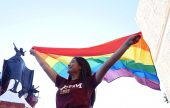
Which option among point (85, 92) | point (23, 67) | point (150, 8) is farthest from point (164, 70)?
point (23, 67)

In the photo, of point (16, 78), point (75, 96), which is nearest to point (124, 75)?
point (75, 96)

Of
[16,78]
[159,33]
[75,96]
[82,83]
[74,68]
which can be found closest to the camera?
[75,96]

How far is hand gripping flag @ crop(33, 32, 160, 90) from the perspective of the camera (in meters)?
3.07

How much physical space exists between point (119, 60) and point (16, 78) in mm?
10477

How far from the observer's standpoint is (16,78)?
1214 cm

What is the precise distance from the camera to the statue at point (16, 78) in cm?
1105

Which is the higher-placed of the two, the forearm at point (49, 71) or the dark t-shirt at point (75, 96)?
the forearm at point (49, 71)

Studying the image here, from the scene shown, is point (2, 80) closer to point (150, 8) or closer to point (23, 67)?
point (23, 67)

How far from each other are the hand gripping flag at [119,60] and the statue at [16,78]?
26.3 ft

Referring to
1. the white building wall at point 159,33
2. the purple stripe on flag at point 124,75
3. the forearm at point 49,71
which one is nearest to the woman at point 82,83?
the forearm at point 49,71

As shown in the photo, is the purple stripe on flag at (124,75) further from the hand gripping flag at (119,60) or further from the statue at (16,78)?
the statue at (16,78)

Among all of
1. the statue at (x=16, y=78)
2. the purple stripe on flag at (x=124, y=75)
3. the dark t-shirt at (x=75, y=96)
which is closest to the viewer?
the dark t-shirt at (x=75, y=96)

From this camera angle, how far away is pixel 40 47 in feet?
11.9

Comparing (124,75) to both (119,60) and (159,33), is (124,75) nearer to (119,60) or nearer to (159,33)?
(119,60)
